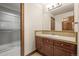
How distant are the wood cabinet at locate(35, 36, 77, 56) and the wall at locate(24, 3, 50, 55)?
0.29 m

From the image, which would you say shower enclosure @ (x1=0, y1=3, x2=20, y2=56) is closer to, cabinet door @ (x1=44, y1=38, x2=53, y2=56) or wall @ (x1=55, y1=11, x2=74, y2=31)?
cabinet door @ (x1=44, y1=38, x2=53, y2=56)

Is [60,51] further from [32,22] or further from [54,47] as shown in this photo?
[32,22]

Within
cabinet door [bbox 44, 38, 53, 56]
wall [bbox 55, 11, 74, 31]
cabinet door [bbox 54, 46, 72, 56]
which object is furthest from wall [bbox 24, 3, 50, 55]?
cabinet door [bbox 54, 46, 72, 56]

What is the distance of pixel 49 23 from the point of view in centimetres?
280

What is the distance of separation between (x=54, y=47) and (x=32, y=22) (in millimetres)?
1205

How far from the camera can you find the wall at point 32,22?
2.36m

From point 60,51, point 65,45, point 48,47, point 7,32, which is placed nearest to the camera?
point 7,32

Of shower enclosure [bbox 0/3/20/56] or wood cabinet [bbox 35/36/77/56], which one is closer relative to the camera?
shower enclosure [bbox 0/3/20/56]

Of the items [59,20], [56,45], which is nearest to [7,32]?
[56,45]

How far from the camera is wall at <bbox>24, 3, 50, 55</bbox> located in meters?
2.36

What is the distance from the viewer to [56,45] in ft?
6.20

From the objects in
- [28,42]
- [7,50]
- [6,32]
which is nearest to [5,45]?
[7,50]

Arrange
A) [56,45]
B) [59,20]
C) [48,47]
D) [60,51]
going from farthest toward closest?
[59,20] < [48,47] < [56,45] < [60,51]

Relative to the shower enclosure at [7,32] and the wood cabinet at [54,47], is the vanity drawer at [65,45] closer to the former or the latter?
the wood cabinet at [54,47]
